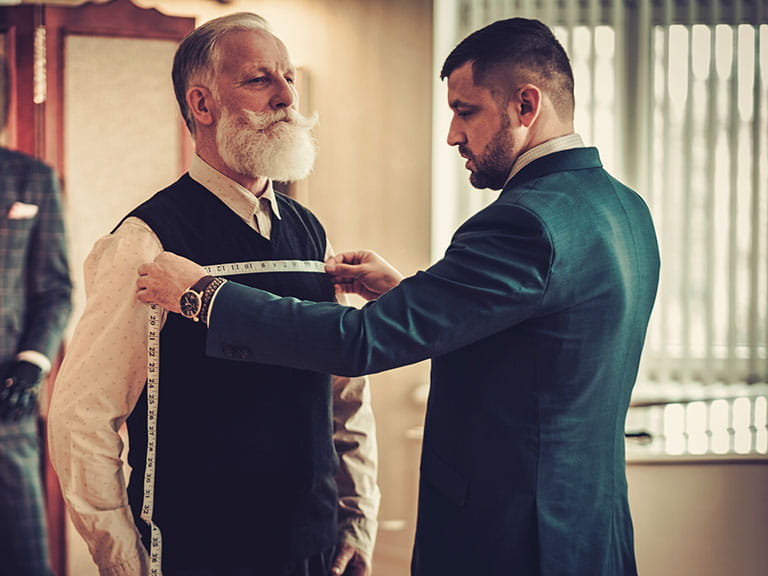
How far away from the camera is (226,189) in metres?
1.50

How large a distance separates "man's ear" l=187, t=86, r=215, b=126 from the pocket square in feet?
5.14

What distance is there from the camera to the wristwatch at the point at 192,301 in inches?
51.3

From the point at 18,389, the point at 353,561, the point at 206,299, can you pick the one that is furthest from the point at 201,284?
the point at 18,389

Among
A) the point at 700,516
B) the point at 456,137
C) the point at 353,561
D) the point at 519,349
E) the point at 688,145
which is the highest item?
the point at 688,145

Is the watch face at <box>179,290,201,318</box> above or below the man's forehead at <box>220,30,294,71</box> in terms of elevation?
below

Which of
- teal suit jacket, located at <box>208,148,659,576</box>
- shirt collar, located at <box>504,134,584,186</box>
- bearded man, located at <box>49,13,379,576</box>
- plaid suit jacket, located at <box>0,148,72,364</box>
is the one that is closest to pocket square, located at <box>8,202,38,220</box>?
plaid suit jacket, located at <box>0,148,72,364</box>

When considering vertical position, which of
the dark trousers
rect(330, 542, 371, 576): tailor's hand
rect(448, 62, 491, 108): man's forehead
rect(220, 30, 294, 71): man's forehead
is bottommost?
rect(330, 542, 371, 576): tailor's hand

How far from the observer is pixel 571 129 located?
4.91 ft

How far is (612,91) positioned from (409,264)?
1.07m

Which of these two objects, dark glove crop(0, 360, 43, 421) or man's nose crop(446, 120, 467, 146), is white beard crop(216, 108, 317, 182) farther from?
dark glove crop(0, 360, 43, 421)

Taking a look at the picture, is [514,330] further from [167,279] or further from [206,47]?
[206,47]

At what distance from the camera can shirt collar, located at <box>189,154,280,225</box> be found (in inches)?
59.1

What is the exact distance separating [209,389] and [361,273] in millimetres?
455

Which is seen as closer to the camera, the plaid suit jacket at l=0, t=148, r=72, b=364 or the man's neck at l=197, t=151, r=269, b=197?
the man's neck at l=197, t=151, r=269, b=197
